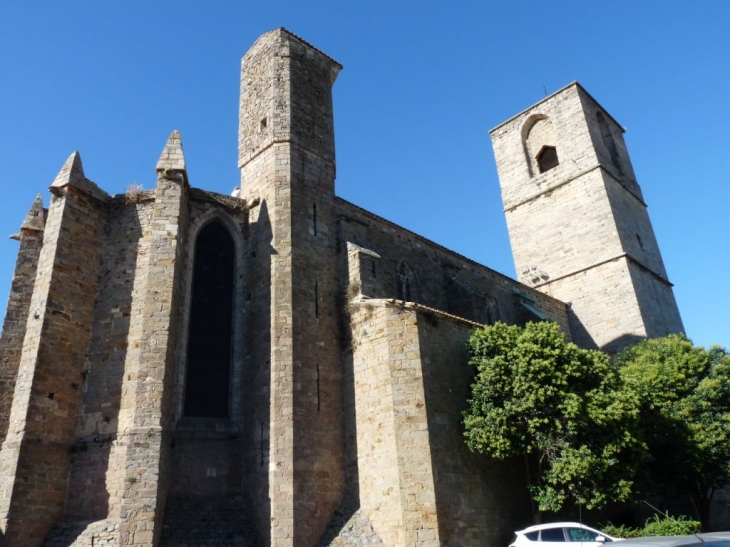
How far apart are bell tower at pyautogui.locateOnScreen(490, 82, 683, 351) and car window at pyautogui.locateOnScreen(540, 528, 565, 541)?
14.0 m

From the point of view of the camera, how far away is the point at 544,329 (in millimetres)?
14125

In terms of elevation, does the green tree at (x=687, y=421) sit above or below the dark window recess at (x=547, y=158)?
below

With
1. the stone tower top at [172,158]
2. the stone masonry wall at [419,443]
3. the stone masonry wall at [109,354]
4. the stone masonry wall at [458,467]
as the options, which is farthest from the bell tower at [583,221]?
the stone masonry wall at [109,354]

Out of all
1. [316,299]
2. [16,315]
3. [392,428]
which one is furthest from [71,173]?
[392,428]

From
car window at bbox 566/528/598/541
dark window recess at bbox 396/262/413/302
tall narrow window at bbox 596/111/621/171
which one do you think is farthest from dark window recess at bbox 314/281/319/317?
tall narrow window at bbox 596/111/621/171

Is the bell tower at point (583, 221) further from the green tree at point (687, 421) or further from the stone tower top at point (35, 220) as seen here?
the stone tower top at point (35, 220)

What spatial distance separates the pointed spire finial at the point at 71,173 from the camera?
44.2 ft

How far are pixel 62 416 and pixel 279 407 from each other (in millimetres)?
4408

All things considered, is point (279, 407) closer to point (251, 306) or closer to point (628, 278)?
point (251, 306)

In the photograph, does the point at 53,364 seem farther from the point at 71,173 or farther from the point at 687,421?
the point at 687,421

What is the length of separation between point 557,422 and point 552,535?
2382 mm

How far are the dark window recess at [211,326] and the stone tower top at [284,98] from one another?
3006 mm

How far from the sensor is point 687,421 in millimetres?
16062

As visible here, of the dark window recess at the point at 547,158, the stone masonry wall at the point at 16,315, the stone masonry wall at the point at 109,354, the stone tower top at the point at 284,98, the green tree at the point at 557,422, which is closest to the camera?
the stone masonry wall at the point at 109,354
